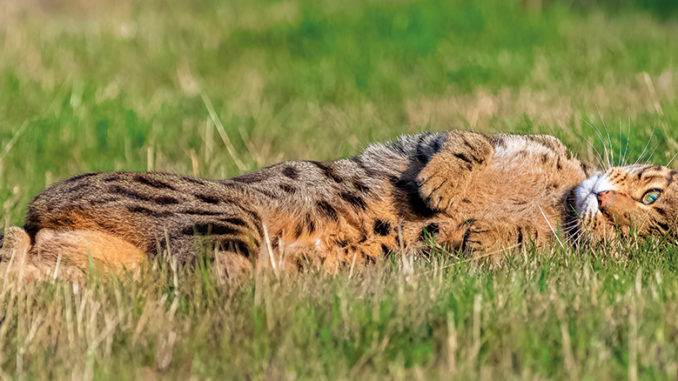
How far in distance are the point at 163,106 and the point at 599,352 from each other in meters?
4.43

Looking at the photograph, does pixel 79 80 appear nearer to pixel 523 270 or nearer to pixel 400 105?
pixel 400 105

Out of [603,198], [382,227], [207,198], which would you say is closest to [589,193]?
[603,198]

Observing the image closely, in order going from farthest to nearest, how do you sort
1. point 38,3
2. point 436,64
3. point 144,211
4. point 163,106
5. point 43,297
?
point 38,3 < point 436,64 < point 163,106 < point 144,211 < point 43,297

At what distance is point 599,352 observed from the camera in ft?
6.02

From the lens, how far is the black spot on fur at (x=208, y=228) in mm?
2764

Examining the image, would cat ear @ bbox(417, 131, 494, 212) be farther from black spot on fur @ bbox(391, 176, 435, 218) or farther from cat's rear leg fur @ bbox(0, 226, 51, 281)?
cat's rear leg fur @ bbox(0, 226, 51, 281)

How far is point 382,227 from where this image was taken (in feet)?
10.1

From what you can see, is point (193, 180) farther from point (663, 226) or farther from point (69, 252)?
point (663, 226)

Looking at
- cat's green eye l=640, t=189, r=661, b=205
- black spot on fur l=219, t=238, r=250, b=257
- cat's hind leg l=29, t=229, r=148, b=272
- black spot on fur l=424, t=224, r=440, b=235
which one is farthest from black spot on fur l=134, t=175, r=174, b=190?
cat's green eye l=640, t=189, r=661, b=205

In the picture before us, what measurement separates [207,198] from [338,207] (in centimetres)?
59

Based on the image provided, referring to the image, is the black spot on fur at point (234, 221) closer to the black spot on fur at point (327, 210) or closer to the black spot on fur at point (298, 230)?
the black spot on fur at point (298, 230)

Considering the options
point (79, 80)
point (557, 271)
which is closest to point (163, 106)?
point (79, 80)

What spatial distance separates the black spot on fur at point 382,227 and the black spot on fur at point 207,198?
72cm

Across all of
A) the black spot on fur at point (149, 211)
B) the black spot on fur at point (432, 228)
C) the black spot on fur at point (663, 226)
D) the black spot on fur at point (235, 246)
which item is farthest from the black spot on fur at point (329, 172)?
the black spot on fur at point (663, 226)
